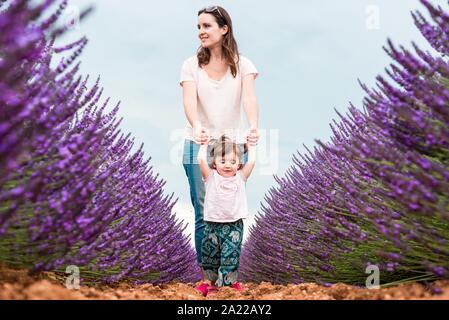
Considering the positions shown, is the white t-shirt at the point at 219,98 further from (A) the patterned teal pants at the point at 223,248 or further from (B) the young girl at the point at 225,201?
(A) the patterned teal pants at the point at 223,248

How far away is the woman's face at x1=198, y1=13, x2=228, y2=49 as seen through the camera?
139 inches

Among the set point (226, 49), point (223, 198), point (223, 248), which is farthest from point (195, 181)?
point (226, 49)

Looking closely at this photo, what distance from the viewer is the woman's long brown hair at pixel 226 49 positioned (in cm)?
360

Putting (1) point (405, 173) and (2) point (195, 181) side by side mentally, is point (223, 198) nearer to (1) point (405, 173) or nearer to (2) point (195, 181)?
(2) point (195, 181)

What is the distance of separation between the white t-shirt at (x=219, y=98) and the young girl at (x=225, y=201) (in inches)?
9.4

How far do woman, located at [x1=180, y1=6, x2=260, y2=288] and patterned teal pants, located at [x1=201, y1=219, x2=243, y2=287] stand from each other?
242 millimetres

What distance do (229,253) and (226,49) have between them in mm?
1572

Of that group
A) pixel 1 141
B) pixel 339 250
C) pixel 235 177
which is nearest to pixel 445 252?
pixel 339 250

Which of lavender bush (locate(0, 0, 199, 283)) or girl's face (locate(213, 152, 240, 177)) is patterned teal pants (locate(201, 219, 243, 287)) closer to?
girl's face (locate(213, 152, 240, 177))

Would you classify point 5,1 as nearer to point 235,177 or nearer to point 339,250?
Result: point 235,177

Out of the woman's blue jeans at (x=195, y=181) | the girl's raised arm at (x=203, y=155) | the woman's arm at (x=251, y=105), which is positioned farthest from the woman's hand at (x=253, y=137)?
the girl's raised arm at (x=203, y=155)

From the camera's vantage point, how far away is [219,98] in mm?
3611
